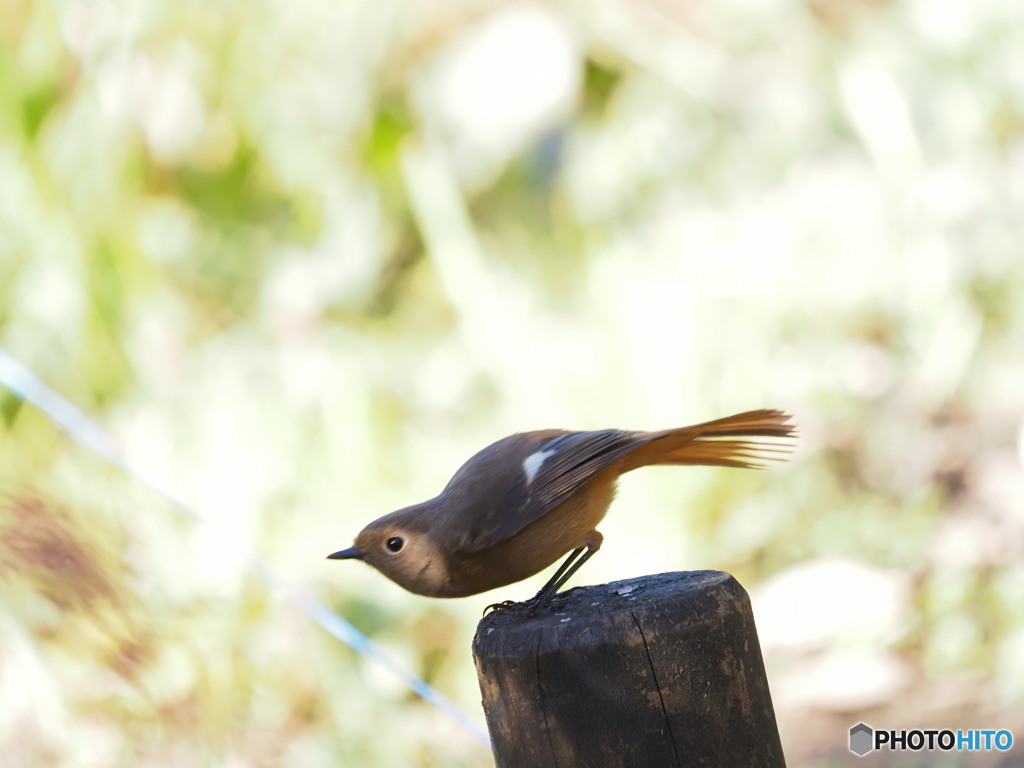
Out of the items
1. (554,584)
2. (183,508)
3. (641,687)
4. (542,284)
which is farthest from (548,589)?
(542,284)

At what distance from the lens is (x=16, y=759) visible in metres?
3.52

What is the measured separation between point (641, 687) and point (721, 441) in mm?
783

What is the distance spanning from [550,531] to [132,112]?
13.0 feet

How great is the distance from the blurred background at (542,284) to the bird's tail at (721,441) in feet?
7.61

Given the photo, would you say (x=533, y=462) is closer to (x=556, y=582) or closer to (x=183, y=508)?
(x=556, y=582)

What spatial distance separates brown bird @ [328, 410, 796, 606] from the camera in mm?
2107

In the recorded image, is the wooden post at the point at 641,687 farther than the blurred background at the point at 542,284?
No

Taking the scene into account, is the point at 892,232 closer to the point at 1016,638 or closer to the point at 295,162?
the point at 1016,638

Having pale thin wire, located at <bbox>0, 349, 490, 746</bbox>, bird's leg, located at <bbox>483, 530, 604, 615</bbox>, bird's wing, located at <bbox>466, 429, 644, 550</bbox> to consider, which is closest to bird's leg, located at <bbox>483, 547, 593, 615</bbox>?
bird's leg, located at <bbox>483, 530, 604, 615</bbox>

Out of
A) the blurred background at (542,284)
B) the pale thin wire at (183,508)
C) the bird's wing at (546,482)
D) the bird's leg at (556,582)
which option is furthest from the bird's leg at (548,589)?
the blurred background at (542,284)

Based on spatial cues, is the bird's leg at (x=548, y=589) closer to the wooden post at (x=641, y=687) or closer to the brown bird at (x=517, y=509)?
the brown bird at (x=517, y=509)

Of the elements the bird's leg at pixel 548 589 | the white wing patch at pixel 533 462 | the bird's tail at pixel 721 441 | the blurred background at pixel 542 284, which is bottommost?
the bird's leg at pixel 548 589

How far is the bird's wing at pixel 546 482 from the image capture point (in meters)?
2.11

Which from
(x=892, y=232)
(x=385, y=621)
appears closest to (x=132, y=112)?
(x=385, y=621)
